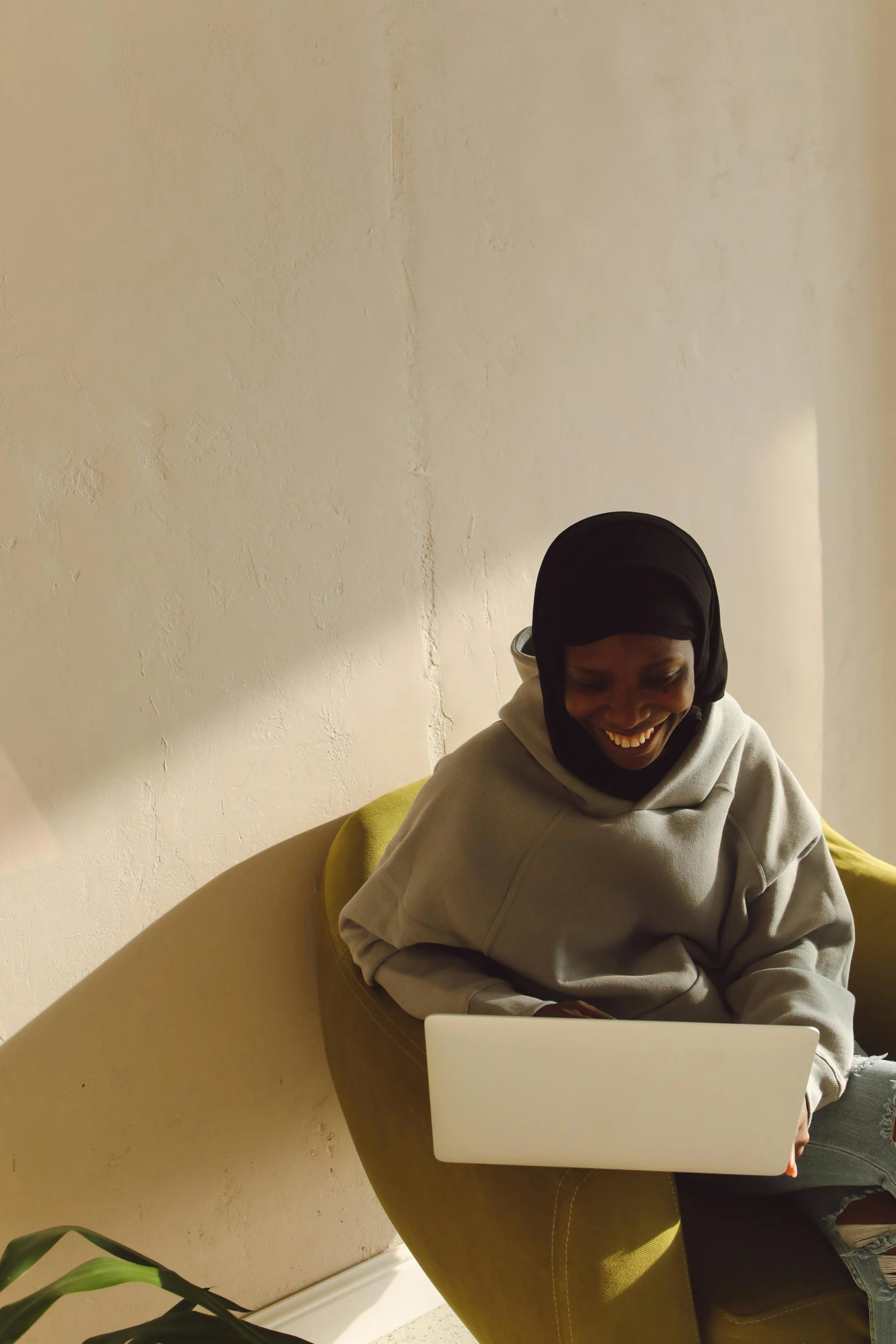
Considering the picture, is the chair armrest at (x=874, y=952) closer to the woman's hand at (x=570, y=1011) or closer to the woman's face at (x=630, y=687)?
the woman's hand at (x=570, y=1011)

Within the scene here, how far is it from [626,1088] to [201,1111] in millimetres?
837

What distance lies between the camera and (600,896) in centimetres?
128

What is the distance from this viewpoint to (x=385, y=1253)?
1.71 meters

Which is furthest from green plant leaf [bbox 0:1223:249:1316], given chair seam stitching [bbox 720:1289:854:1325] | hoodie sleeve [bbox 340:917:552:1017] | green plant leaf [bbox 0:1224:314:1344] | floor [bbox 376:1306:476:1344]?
floor [bbox 376:1306:476:1344]

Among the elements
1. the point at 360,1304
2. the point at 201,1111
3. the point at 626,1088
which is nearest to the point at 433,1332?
the point at 360,1304

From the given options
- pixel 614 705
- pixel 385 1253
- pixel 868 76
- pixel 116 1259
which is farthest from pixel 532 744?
pixel 868 76

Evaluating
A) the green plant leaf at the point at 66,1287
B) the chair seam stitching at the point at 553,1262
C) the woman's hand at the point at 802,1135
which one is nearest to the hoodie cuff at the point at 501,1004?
the chair seam stitching at the point at 553,1262

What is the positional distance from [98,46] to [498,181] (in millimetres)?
621

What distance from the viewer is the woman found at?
1.16m

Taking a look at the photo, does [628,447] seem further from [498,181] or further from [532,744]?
[532,744]

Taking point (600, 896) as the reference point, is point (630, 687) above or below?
above

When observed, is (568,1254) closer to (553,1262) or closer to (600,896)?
(553,1262)

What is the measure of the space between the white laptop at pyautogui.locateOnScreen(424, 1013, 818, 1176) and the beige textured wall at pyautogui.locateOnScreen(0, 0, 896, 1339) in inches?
26.2

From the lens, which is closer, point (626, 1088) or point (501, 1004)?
point (626, 1088)
